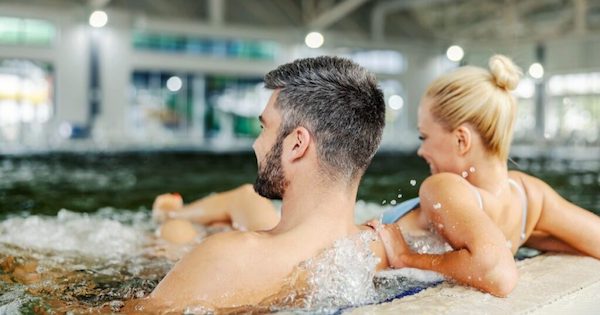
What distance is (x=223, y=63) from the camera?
74.7 feet

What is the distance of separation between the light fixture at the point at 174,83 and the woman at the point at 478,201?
68.0 feet

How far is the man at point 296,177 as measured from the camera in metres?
1.45

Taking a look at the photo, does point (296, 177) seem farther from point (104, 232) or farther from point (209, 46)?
point (209, 46)

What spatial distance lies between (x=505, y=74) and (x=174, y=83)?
70.0 ft

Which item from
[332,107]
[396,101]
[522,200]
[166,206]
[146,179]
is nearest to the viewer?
[332,107]

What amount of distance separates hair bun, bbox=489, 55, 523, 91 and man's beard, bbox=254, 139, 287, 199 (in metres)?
0.83

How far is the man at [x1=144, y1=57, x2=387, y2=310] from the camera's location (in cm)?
145

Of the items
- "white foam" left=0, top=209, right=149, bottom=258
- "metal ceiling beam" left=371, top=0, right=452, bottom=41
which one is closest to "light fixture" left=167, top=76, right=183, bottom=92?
"metal ceiling beam" left=371, top=0, right=452, bottom=41

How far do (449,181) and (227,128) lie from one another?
73.8 feet

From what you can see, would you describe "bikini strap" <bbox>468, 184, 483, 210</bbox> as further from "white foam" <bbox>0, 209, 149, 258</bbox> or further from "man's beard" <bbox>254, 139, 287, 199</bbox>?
"white foam" <bbox>0, 209, 149, 258</bbox>

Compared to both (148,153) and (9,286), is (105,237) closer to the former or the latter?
(9,286)

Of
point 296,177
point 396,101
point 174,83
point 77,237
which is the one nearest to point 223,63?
point 174,83

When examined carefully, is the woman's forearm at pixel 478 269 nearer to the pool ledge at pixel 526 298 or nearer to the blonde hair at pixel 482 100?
the pool ledge at pixel 526 298

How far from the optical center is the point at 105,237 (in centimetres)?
321
